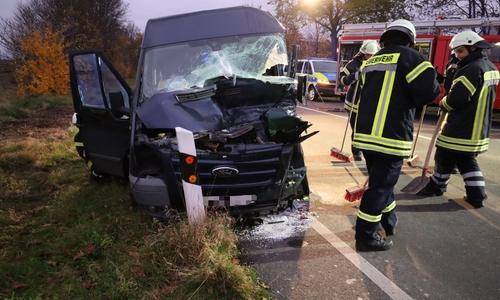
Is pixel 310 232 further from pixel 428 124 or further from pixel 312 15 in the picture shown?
pixel 312 15

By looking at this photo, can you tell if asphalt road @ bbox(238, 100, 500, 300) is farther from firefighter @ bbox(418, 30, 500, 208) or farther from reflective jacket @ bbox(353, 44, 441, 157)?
reflective jacket @ bbox(353, 44, 441, 157)

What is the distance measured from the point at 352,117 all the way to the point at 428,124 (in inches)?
226

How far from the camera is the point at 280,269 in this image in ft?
8.89

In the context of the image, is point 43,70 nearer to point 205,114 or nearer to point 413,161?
point 205,114

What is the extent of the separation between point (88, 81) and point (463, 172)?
182 inches

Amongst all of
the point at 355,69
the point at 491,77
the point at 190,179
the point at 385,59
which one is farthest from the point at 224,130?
the point at 355,69

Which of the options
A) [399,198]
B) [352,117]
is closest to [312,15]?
[352,117]

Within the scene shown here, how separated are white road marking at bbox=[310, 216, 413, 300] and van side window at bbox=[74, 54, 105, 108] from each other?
289 centimetres

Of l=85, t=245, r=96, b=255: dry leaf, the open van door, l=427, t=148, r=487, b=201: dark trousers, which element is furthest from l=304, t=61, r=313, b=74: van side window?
l=85, t=245, r=96, b=255: dry leaf

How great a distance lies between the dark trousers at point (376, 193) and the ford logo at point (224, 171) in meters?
1.16

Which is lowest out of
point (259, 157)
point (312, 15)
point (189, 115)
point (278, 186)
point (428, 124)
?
point (428, 124)

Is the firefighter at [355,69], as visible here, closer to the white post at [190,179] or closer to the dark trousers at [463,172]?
the dark trousers at [463,172]

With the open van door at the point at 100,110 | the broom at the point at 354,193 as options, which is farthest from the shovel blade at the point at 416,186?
the open van door at the point at 100,110

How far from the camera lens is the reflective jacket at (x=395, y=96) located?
2695 millimetres
